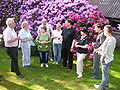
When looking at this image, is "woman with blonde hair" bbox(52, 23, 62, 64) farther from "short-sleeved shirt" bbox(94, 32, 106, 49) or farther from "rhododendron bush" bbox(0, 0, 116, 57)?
"short-sleeved shirt" bbox(94, 32, 106, 49)

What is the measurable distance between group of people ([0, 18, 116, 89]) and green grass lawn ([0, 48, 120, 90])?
0.24 metres

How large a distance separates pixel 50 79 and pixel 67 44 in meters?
1.39

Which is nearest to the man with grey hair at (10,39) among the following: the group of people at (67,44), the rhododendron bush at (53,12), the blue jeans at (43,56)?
the group of people at (67,44)

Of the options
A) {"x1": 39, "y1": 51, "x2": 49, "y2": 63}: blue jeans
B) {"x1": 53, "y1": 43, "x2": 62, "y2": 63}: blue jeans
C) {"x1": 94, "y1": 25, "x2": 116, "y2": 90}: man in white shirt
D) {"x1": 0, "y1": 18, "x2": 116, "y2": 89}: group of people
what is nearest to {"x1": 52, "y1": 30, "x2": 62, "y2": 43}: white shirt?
{"x1": 0, "y1": 18, "x2": 116, "y2": 89}: group of people

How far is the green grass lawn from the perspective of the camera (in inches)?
219

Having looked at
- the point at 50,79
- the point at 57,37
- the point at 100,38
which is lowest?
the point at 50,79

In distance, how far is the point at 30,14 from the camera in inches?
409

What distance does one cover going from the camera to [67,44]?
6.68 metres

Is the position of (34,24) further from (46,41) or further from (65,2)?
(46,41)

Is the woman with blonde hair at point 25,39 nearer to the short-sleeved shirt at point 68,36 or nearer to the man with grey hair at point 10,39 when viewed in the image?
the man with grey hair at point 10,39

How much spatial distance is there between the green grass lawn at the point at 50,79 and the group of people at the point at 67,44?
0.79 feet

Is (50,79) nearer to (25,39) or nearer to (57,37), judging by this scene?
(25,39)

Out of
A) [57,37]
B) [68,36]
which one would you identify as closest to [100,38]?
[68,36]

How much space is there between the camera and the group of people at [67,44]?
16.1ft
